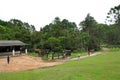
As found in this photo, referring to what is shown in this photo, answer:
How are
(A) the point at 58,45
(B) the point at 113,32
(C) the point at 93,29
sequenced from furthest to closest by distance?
(B) the point at 113,32
(C) the point at 93,29
(A) the point at 58,45

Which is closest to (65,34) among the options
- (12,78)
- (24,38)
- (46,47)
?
(46,47)

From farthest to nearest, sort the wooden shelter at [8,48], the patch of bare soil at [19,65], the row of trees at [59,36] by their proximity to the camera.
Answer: the row of trees at [59,36] < the wooden shelter at [8,48] < the patch of bare soil at [19,65]

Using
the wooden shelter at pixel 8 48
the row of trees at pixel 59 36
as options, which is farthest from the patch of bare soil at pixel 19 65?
the row of trees at pixel 59 36

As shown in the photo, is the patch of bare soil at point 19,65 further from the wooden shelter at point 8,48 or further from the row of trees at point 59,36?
the row of trees at point 59,36

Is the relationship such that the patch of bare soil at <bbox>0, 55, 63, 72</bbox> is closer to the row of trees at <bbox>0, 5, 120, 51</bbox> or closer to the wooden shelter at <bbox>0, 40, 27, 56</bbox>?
the wooden shelter at <bbox>0, 40, 27, 56</bbox>

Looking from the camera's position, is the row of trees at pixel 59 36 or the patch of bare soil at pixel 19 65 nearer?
the patch of bare soil at pixel 19 65

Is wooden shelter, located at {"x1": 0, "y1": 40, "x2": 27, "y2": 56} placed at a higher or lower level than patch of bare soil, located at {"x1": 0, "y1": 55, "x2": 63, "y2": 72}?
higher

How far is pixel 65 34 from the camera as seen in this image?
63.5m

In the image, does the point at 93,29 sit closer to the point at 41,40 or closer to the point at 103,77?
the point at 41,40

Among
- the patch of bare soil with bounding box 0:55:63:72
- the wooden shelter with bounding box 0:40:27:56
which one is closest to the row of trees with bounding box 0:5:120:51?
the wooden shelter with bounding box 0:40:27:56

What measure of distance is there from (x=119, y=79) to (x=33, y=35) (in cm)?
4243

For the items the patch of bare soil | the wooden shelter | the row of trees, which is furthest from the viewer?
the row of trees

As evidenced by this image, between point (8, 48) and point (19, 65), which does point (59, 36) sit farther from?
point (19, 65)

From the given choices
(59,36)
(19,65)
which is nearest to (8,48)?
(19,65)
